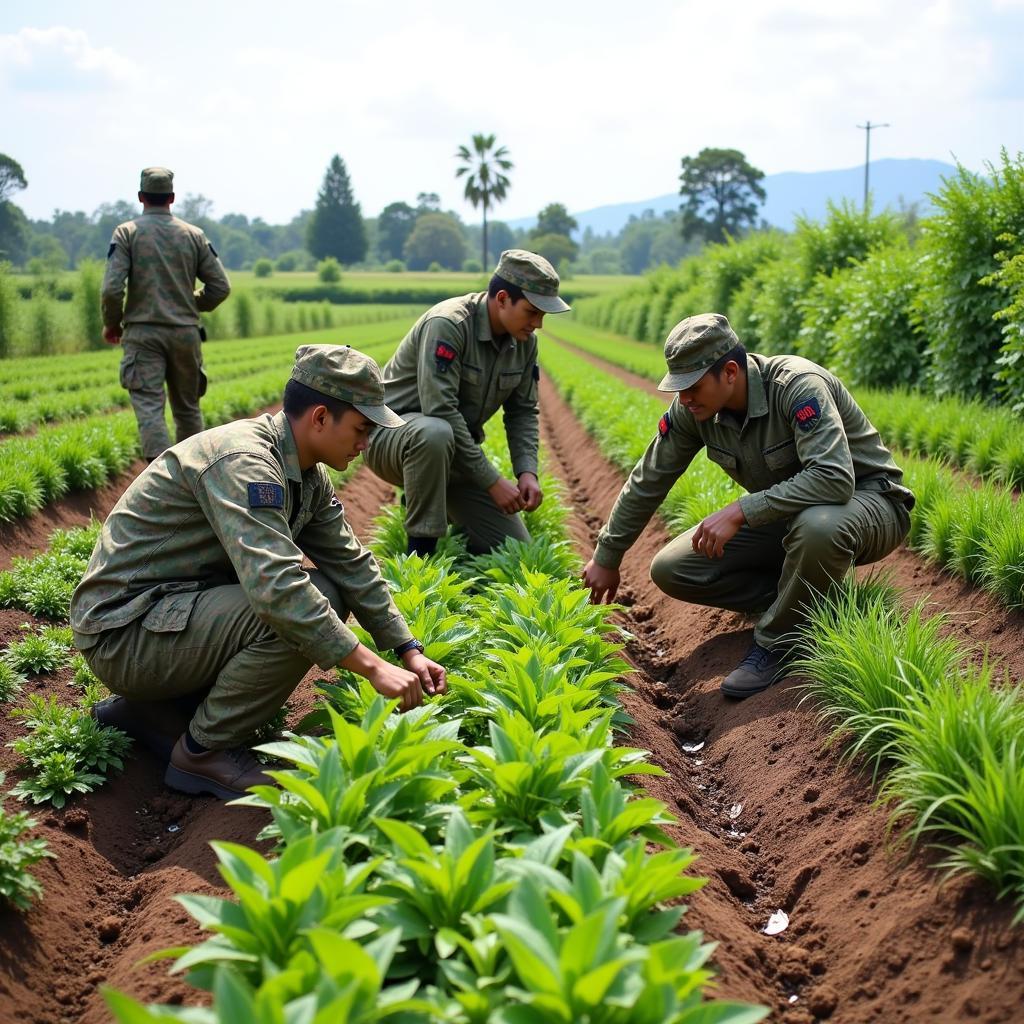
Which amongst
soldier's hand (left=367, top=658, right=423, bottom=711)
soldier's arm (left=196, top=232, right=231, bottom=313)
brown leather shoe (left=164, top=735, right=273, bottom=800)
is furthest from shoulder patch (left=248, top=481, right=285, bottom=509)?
soldier's arm (left=196, top=232, right=231, bottom=313)

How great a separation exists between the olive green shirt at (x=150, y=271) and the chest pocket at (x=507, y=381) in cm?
322

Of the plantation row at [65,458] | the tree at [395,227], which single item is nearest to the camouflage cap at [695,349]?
the plantation row at [65,458]

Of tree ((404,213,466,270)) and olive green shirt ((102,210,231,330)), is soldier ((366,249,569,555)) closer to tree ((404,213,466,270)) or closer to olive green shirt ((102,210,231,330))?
olive green shirt ((102,210,231,330))

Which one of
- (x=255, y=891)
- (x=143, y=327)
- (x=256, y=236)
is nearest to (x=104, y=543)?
(x=255, y=891)

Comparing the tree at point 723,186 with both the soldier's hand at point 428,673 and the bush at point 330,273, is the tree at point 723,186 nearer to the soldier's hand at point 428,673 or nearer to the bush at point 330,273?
the bush at point 330,273

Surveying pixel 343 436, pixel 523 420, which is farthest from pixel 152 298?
pixel 343 436

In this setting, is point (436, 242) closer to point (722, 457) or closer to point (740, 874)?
point (722, 457)

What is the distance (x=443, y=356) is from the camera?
5867mm

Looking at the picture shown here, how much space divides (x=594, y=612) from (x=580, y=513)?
5289mm

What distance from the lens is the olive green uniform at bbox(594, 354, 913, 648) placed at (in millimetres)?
4668

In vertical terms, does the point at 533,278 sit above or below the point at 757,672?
above

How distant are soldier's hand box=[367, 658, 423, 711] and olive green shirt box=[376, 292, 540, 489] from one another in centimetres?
257

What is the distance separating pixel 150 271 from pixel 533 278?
3.80m

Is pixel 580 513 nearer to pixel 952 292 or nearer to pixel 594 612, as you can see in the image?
pixel 952 292
